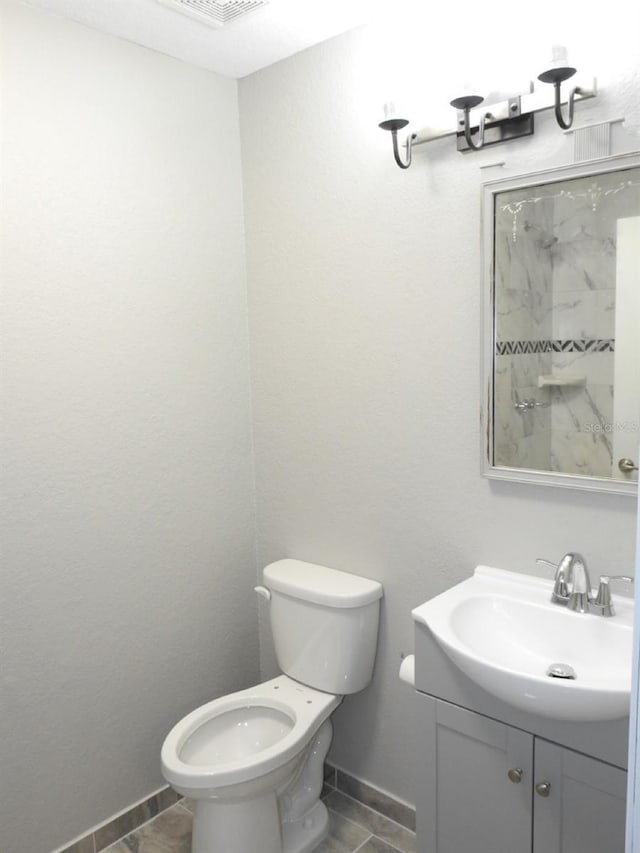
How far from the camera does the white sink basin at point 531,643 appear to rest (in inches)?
49.7

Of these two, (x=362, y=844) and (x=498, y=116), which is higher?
(x=498, y=116)

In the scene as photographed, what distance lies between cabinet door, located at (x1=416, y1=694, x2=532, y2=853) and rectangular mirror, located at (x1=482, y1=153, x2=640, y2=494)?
604 mm

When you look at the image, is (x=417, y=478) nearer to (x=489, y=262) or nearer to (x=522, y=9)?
(x=489, y=262)

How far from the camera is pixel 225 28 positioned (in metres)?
1.93

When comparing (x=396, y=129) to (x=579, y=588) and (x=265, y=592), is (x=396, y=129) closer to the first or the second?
(x=579, y=588)

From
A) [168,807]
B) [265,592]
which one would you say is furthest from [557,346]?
[168,807]

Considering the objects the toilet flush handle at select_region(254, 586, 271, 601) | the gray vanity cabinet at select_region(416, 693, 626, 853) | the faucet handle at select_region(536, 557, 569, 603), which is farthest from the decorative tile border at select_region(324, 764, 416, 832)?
the faucet handle at select_region(536, 557, 569, 603)

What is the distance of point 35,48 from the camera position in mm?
1821

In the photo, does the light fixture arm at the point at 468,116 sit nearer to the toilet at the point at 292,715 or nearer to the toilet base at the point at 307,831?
the toilet at the point at 292,715

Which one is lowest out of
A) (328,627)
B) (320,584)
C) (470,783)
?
(470,783)

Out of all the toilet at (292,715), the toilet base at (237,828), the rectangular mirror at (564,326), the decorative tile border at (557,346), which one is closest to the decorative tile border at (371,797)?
the toilet at (292,715)

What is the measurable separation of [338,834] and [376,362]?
1.47 meters

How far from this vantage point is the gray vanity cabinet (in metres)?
1.37

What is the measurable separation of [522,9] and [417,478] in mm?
1210
